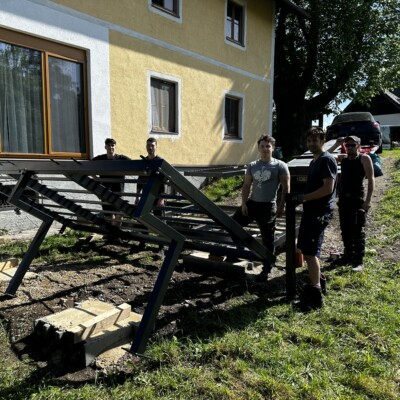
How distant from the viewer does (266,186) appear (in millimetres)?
4004

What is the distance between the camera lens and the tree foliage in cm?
1590

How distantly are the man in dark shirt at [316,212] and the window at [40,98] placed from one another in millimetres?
5329

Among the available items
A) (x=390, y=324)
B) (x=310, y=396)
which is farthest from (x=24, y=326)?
(x=390, y=324)

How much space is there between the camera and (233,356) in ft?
8.79

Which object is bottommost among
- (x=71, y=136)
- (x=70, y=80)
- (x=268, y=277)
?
(x=268, y=277)

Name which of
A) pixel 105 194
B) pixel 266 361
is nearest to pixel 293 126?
pixel 105 194

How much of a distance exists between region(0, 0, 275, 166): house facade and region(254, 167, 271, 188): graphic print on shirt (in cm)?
467

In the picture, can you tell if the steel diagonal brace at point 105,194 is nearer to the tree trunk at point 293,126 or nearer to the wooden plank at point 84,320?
the wooden plank at point 84,320

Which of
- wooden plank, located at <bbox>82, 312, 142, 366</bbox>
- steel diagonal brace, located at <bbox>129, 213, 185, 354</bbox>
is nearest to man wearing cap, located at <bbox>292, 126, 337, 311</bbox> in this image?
steel diagonal brace, located at <bbox>129, 213, 185, 354</bbox>

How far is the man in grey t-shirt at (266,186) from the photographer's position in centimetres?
396

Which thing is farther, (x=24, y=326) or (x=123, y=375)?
(x=24, y=326)

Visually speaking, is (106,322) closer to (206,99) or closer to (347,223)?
(347,223)

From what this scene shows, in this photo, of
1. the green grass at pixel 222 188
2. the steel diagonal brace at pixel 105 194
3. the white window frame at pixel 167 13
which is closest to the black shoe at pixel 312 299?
the steel diagonal brace at pixel 105 194

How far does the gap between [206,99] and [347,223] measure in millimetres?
7078
